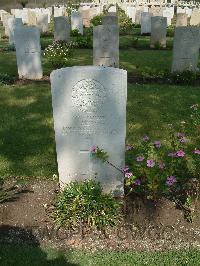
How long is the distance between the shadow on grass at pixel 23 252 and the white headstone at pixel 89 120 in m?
0.92

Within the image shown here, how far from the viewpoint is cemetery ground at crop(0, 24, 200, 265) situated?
4031 mm

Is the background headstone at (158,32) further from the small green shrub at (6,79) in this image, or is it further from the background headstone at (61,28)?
the small green shrub at (6,79)

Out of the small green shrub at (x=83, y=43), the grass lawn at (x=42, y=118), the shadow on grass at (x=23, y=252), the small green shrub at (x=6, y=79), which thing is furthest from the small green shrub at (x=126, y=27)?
the shadow on grass at (x=23, y=252)

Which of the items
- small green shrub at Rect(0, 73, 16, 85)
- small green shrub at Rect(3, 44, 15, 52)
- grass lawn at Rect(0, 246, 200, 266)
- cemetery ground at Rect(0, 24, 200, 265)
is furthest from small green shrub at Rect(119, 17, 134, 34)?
grass lawn at Rect(0, 246, 200, 266)

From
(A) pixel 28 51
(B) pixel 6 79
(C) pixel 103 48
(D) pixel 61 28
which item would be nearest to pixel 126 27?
(D) pixel 61 28

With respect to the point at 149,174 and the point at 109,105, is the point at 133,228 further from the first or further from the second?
the point at 109,105

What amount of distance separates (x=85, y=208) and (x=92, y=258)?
589mm

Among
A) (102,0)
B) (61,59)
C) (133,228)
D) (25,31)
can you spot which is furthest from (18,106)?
(102,0)

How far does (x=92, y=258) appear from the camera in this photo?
13.0 feet

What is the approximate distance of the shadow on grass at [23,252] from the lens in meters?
3.94

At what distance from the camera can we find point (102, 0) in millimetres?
36438

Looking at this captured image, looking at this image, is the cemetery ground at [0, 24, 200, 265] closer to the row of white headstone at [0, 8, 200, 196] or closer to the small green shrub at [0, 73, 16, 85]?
the small green shrub at [0, 73, 16, 85]

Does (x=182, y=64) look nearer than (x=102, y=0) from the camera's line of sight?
Yes

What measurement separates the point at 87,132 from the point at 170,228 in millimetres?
1490
